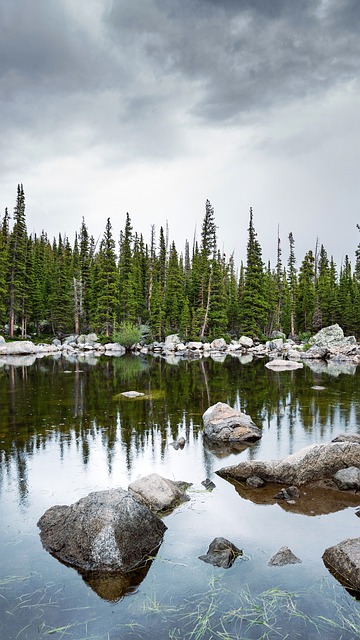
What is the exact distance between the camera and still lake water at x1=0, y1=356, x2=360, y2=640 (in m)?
5.48

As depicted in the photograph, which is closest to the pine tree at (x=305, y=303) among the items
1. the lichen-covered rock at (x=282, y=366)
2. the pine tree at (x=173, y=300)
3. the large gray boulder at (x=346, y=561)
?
the pine tree at (x=173, y=300)

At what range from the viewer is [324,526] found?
7.88 metres

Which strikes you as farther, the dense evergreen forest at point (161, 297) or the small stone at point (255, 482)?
the dense evergreen forest at point (161, 297)

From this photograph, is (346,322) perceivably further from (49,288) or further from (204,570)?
(204,570)

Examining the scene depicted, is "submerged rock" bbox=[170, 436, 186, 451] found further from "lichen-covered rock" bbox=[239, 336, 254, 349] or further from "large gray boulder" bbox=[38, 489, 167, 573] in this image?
"lichen-covered rock" bbox=[239, 336, 254, 349]

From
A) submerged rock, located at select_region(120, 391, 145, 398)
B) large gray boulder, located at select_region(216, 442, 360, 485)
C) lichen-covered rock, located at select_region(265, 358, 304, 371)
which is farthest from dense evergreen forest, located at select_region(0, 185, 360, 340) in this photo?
large gray boulder, located at select_region(216, 442, 360, 485)

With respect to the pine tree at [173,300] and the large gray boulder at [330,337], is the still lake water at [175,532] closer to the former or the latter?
the large gray boulder at [330,337]

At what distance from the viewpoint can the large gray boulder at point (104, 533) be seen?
22.0 feet

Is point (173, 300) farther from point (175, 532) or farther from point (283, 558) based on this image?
point (283, 558)

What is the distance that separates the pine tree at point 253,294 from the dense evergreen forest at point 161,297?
0.14 m

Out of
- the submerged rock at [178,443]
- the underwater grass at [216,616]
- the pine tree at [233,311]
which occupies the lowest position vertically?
A: the underwater grass at [216,616]

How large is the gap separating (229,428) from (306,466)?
3985mm

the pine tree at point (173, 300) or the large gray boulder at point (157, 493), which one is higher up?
the pine tree at point (173, 300)

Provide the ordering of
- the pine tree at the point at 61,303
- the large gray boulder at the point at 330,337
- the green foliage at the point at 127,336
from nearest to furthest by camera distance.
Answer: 1. the large gray boulder at the point at 330,337
2. the green foliage at the point at 127,336
3. the pine tree at the point at 61,303
